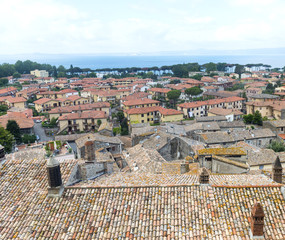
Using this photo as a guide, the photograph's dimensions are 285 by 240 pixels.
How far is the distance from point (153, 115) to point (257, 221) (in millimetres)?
55956

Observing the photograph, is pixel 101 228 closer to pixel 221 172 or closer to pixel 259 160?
pixel 221 172

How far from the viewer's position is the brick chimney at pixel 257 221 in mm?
8156

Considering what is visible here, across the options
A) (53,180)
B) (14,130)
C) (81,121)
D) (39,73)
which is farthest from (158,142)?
(39,73)

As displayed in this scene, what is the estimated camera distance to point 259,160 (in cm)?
2681

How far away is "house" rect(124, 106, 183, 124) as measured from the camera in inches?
2394

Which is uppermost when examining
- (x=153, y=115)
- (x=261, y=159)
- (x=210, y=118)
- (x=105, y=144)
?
(x=105, y=144)

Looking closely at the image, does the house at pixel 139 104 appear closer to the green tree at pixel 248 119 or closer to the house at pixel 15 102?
the green tree at pixel 248 119

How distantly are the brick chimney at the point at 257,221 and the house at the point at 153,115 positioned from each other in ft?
171

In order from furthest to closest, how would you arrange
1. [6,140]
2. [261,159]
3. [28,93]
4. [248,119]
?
[28,93], [248,119], [6,140], [261,159]

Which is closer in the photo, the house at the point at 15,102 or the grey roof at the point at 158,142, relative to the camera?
the grey roof at the point at 158,142

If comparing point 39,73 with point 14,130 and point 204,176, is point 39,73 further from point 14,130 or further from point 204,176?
point 204,176

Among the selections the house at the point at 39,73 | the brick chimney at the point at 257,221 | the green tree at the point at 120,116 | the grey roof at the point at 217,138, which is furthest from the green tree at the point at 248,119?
the house at the point at 39,73

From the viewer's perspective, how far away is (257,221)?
823cm

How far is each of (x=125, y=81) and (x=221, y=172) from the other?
10653 cm
